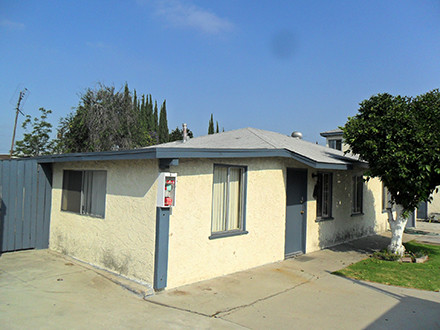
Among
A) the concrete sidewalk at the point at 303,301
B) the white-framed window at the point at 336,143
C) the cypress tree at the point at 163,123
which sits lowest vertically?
the concrete sidewalk at the point at 303,301

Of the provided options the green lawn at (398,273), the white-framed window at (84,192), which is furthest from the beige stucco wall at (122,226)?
the green lawn at (398,273)

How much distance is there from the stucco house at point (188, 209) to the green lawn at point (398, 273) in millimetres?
1620

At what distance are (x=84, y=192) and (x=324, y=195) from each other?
6840 mm

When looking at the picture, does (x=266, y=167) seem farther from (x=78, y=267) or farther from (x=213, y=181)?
(x=78, y=267)

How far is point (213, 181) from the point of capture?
6891mm

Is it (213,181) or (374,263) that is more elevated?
(213,181)

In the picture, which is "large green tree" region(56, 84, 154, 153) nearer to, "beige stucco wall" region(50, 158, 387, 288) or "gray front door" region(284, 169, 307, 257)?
"beige stucco wall" region(50, 158, 387, 288)

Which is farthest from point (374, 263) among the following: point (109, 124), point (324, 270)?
point (109, 124)

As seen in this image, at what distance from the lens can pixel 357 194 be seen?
40.5 ft

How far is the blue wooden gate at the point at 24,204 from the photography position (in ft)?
27.0

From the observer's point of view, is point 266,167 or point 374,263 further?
point 374,263

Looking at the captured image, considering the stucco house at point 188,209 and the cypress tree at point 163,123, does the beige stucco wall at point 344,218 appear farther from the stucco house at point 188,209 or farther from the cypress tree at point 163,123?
the cypress tree at point 163,123

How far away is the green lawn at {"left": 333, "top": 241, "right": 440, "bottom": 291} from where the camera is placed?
22.8ft

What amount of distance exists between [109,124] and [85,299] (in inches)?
642
